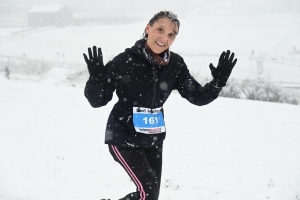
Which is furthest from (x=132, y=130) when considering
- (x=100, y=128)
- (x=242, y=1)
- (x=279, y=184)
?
(x=242, y=1)

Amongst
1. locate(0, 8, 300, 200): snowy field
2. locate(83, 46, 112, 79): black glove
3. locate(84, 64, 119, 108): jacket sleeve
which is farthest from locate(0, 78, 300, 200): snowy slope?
locate(83, 46, 112, 79): black glove

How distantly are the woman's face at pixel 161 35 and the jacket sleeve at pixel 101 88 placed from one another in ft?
1.21

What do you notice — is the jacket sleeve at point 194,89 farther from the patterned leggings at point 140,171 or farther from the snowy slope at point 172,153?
the snowy slope at point 172,153

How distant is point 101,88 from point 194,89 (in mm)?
865

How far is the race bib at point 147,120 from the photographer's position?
2219mm

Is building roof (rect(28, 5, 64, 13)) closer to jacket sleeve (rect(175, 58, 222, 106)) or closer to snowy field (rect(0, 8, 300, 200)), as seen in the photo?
snowy field (rect(0, 8, 300, 200))

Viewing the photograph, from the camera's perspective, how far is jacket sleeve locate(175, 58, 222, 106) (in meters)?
2.48

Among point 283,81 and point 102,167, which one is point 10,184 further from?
point 283,81

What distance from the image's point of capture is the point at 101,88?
210cm

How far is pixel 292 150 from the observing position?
23.5 feet

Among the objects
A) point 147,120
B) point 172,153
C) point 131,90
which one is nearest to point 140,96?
point 131,90

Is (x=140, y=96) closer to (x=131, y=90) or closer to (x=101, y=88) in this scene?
(x=131, y=90)

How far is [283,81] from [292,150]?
894 inches

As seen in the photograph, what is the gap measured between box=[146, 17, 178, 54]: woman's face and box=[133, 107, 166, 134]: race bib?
1.63 feet
